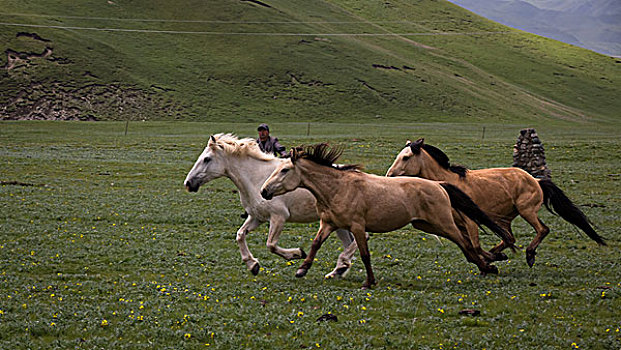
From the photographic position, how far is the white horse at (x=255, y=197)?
11.4 metres

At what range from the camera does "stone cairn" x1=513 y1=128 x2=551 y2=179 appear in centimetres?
2753

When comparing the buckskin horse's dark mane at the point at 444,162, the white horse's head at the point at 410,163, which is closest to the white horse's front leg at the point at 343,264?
the white horse's head at the point at 410,163

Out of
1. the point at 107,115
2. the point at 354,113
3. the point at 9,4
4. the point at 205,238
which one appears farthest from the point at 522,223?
the point at 9,4

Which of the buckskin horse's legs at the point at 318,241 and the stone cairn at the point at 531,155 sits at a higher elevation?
the buckskin horse's legs at the point at 318,241

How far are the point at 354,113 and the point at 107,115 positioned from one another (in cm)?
3774

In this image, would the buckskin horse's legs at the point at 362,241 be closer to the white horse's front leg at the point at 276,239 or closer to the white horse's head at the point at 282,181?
the white horse's head at the point at 282,181

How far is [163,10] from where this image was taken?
12731 cm

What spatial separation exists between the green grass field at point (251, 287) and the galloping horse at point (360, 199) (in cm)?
93

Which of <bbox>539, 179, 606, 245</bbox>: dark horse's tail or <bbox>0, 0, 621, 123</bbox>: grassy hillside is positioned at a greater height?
<bbox>539, 179, 606, 245</bbox>: dark horse's tail

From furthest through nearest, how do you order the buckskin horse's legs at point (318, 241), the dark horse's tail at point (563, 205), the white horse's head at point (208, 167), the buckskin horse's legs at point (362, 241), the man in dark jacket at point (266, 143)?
the man in dark jacket at point (266, 143) < the dark horse's tail at point (563, 205) < the white horse's head at point (208, 167) < the buckskin horse's legs at point (318, 241) < the buckskin horse's legs at point (362, 241)

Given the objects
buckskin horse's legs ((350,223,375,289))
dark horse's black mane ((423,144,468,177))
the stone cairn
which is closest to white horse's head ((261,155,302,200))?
buckskin horse's legs ((350,223,375,289))

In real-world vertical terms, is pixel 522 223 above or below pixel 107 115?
above

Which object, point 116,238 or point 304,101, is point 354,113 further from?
point 116,238

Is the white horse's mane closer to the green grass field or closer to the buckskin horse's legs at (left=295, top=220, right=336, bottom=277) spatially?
the green grass field
